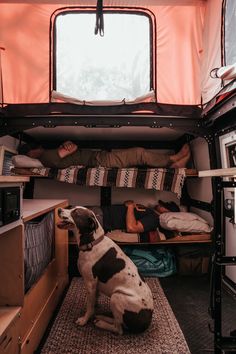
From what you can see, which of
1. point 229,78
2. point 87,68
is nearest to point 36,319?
point 229,78

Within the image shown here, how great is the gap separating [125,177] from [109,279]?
1.47 m

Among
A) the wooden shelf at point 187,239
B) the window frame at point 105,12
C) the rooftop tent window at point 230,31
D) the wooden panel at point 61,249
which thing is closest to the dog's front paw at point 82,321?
the wooden panel at point 61,249

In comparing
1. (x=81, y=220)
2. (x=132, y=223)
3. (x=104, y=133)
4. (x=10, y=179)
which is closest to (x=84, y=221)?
(x=81, y=220)

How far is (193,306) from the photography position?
2.27 metres

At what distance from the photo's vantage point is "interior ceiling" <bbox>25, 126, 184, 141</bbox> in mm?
3080

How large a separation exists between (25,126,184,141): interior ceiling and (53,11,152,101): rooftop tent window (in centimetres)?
47

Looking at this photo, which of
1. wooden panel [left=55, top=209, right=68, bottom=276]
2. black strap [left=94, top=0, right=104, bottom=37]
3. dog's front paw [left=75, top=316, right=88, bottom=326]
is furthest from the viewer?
wooden panel [left=55, top=209, right=68, bottom=276]

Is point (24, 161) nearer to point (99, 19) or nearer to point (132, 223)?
point (132, 223)

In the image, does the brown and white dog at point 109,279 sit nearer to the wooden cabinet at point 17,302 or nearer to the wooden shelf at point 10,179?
the wooden cabinet at point 17,302

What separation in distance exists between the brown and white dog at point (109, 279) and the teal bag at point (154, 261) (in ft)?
3.48

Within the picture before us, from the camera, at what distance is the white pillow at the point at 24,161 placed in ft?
9.72

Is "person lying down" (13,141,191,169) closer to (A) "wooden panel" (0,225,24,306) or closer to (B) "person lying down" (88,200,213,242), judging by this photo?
(B) "person lying down" (88,200,213,242)

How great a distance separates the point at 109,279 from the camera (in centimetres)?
187

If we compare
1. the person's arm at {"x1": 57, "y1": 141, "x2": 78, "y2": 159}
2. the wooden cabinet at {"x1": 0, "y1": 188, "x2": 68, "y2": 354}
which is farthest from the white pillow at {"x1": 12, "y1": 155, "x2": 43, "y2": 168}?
the wooden cabinet at {"x1": 0, "y1": 188, "x2": 68, "y2": 354}
